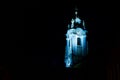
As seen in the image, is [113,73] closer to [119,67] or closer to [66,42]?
[119,67]

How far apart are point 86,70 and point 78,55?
5.57 m

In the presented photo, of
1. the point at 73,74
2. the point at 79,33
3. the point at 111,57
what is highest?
the point at 79,33

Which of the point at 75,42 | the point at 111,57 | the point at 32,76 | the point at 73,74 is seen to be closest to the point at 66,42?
the point at 75,42

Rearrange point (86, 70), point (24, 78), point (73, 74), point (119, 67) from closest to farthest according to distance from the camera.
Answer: point (119, 67) → point (24, 78) → point (86, 70) → point (73, 74)

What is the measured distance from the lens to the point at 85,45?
27.8m

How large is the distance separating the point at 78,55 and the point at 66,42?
1.70 metres

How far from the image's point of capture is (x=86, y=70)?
22.5 m

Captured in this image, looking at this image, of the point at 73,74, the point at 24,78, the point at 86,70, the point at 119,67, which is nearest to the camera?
the point at 119,67

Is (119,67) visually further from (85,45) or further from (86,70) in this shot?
(85,45)

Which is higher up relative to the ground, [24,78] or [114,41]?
[114,41]

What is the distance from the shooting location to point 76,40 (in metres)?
28.4

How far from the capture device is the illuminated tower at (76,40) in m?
27.7

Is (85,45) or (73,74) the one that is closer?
(73,74)

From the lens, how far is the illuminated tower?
1091 inches
